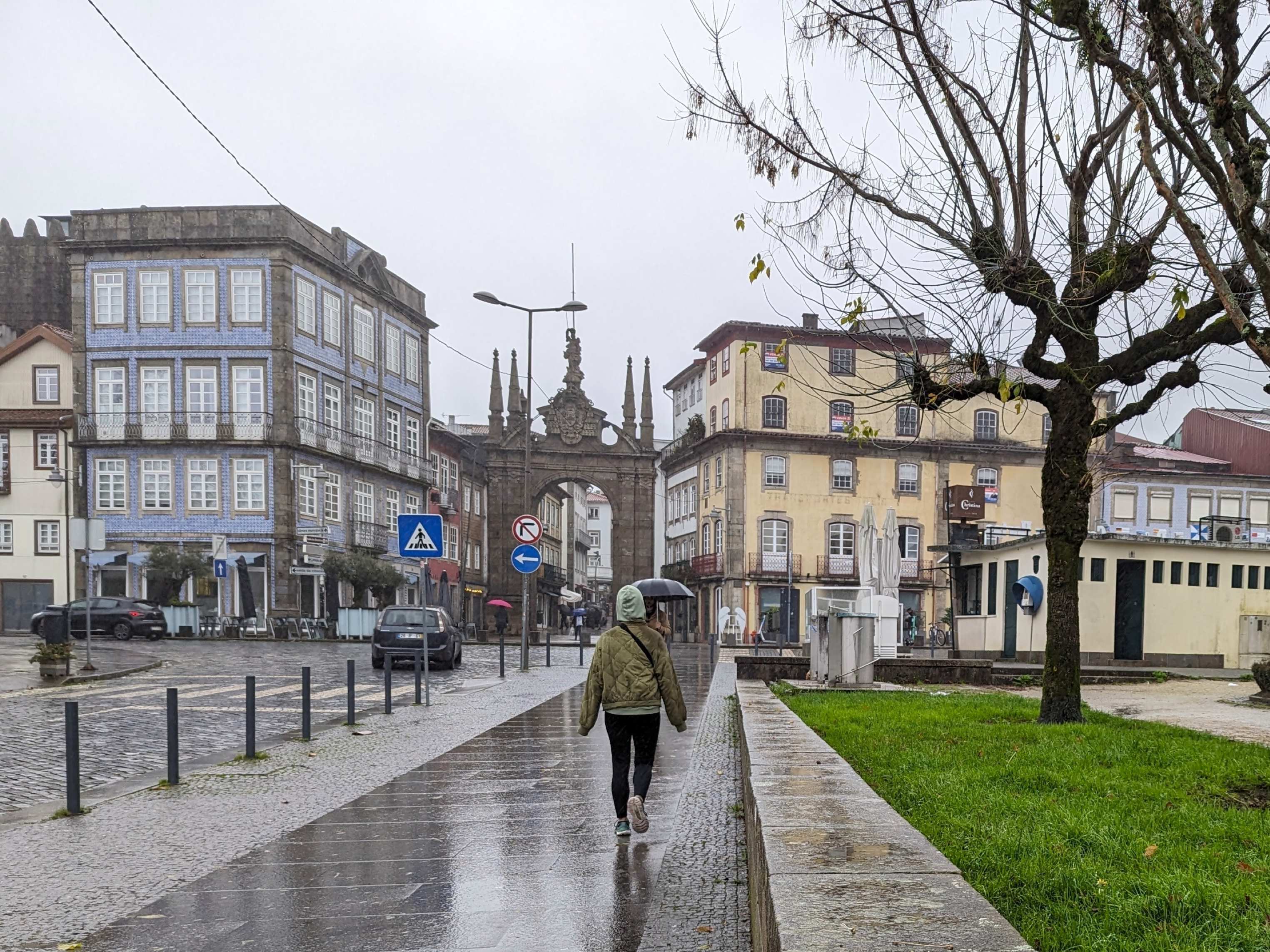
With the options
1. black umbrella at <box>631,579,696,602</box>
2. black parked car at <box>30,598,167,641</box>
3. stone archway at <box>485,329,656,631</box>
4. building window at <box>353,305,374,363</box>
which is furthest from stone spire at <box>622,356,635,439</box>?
black umbrella at <box>631,579,696,602</box>

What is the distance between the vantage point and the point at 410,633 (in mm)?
25219

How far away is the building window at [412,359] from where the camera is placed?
192ft

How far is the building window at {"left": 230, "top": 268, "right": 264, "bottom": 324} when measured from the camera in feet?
153

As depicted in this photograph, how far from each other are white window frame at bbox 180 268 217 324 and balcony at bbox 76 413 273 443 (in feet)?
12.5

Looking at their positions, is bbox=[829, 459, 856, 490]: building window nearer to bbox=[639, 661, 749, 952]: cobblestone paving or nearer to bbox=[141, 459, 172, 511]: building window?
bbox=[141, 459, 172, 511]: building window

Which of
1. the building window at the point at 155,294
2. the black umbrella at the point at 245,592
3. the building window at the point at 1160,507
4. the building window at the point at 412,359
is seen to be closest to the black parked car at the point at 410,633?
the black umbrella at the point at 245,592

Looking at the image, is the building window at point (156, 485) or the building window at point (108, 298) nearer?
the building window at point (156, 485)

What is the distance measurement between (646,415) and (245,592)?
107 ft

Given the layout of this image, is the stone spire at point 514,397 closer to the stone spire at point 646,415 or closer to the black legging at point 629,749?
the stone spire at point 646,415

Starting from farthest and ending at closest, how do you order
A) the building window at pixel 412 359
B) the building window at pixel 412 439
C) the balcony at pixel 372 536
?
the building window at pixel 412 359, the building window at pixel 412 439, the balcony at pixel 372 536

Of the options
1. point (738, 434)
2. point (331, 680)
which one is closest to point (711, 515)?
point (738, 434)

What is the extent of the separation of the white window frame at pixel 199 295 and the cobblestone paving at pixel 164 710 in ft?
67.0

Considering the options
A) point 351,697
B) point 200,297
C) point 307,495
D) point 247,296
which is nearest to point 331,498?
point 307,495

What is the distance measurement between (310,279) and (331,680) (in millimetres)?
30529
